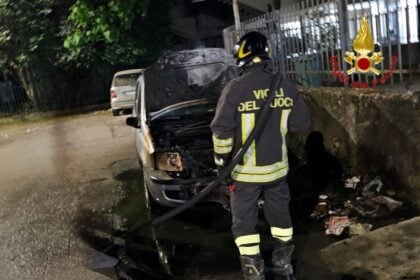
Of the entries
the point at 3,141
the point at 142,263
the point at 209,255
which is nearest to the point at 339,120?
the point at 209,255

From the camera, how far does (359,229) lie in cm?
424

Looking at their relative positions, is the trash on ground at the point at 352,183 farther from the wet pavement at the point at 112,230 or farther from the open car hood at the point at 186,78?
the open car hood at the point at 186,78

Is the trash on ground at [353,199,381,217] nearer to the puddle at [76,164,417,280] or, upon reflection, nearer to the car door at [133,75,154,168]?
the puddle at [76,164,417,280]

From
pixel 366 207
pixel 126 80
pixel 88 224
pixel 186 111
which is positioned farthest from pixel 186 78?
pixel 126 80

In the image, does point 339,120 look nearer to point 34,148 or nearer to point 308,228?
point 308,228

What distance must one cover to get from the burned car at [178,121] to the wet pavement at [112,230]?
0.45 metres

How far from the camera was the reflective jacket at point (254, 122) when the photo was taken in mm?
3158

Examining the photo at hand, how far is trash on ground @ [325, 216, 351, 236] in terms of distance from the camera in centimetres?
428

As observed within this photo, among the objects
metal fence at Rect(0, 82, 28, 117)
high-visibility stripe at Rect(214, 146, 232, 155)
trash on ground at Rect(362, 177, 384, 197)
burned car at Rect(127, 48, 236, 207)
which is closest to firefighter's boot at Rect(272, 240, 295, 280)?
high-visibility stripe at Rect(214, 146, 232, 155)

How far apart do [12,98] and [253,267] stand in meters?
16.7

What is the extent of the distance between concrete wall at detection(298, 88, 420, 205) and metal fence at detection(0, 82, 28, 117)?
575 inches

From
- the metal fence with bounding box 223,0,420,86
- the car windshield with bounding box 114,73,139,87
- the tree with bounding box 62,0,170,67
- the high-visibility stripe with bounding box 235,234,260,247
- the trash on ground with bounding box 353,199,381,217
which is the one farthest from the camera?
the car windshield with bounding box 114,73,139,87

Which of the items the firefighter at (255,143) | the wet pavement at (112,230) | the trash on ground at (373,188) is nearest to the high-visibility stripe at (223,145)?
the firefighter at (255,143)

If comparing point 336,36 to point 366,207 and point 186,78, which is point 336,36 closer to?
point 186,78
